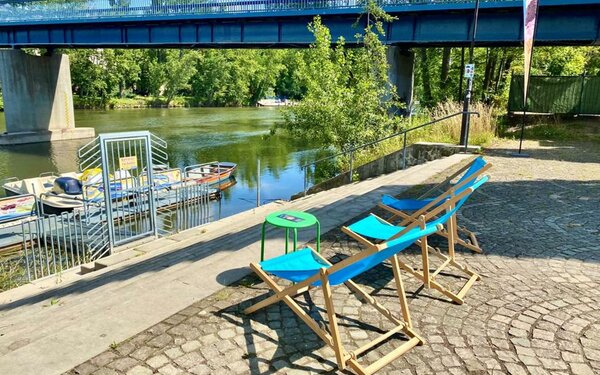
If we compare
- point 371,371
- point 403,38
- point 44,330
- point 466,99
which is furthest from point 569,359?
point 403,38

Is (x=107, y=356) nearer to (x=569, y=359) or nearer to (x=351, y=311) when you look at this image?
(x=351, y=311)

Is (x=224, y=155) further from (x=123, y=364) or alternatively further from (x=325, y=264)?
(x=123, y=364)

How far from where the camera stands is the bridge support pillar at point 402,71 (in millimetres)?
20641

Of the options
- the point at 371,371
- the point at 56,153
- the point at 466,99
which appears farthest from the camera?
the point at 56,153

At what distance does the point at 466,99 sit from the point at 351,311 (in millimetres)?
10970

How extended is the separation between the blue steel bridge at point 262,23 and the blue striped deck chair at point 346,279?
1704 cm

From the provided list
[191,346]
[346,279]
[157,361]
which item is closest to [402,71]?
[346,279]

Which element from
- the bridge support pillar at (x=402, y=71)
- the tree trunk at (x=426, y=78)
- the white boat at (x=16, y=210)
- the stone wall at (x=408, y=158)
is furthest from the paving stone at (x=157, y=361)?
the tree trunk at (x=426, y=78)

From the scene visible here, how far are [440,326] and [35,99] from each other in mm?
39197

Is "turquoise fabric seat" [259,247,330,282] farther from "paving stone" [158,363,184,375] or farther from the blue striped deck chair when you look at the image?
"paving stone" [158,363,184,375]

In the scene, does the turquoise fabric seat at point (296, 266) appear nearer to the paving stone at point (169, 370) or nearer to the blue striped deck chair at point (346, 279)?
the blue striped deck chair at point (346, 279)

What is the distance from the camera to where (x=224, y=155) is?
2903 centimetres

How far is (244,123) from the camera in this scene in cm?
4906

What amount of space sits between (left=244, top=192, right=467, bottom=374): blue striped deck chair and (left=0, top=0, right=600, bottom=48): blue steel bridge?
17.0 meters
